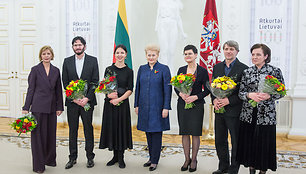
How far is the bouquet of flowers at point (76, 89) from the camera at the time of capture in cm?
340

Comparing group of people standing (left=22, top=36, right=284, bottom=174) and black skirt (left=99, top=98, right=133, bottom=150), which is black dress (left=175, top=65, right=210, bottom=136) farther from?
black skirt (left=99, top=98, right=133, bottom=150)

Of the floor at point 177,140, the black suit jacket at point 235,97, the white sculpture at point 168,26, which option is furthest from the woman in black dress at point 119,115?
the white sculpture at point 168,26

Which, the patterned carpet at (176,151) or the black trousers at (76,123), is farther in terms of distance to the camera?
the patterned carpet at (176,151)

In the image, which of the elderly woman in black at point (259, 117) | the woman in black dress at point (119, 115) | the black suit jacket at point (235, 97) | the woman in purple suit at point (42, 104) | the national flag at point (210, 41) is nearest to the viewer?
the elderly woman in black at point (259, 117)

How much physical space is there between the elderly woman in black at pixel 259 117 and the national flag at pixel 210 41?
219 centimetres

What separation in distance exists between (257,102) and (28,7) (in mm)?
6197

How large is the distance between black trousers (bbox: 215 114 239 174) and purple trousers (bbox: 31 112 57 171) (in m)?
2.08

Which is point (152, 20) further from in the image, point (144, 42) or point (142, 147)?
point (142, 147)

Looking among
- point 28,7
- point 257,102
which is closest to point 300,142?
point 257,102

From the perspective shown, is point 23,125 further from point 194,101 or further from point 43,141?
point 194,101

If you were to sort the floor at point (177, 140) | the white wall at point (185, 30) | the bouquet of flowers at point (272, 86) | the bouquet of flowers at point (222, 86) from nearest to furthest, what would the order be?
the bouquet of flowers at point (272, 86) < the bouquet of flowers at point (222, 86) < the floor at point (177, 140) < the white wall at point (185, 30)

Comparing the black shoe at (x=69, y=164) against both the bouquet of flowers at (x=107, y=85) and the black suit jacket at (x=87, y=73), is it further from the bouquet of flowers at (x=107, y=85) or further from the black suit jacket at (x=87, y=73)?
the bouquet of flowers at (x=107, y=85)

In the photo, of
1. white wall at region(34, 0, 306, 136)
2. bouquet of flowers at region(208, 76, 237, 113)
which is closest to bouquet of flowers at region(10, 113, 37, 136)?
bouquet of flowers at region(208, 76, 237, 113)

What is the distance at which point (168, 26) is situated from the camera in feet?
19.8
